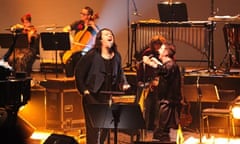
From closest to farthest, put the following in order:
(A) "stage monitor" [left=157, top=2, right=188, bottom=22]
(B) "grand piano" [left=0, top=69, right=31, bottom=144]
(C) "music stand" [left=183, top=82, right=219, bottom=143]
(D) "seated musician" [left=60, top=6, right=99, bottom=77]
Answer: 1. (B) "grand piano" [left=0, top=69, right=31, bottom=144]
2. (C) "music stand" [left=183, top=82, right=219, bottom=143]
3. (A) "stage monitor" [left=157, top=2, right=188, bottom=22]
4. (D) "seated musician" [left=60, top=6, right=99, bottom=77]

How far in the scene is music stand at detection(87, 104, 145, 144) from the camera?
7.87m

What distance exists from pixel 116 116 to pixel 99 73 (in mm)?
1886

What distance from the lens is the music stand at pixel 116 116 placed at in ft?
25.8

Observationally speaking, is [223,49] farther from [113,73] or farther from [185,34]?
[113,73]

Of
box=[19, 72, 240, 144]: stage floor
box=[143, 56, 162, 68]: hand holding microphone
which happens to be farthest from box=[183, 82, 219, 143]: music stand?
box=[19, 72, 240, 144]: stage floor

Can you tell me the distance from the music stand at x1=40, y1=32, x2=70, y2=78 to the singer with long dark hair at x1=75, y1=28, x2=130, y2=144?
9.25ft

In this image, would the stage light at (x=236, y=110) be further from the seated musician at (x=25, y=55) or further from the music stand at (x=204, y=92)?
the seated musician at (x=25, y=55)

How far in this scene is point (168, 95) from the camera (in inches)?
440

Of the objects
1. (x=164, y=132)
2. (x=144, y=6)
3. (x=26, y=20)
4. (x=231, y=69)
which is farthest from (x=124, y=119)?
(x=144, y=6)

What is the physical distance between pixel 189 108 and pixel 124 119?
4.46 m

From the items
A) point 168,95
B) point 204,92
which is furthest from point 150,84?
point 204,92

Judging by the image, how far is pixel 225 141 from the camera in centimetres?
1129

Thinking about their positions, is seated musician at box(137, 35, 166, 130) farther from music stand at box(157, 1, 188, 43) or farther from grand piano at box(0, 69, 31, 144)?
grand piano at box(0, 69, 31, 144)

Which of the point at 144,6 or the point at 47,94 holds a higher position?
the point at 144,6
